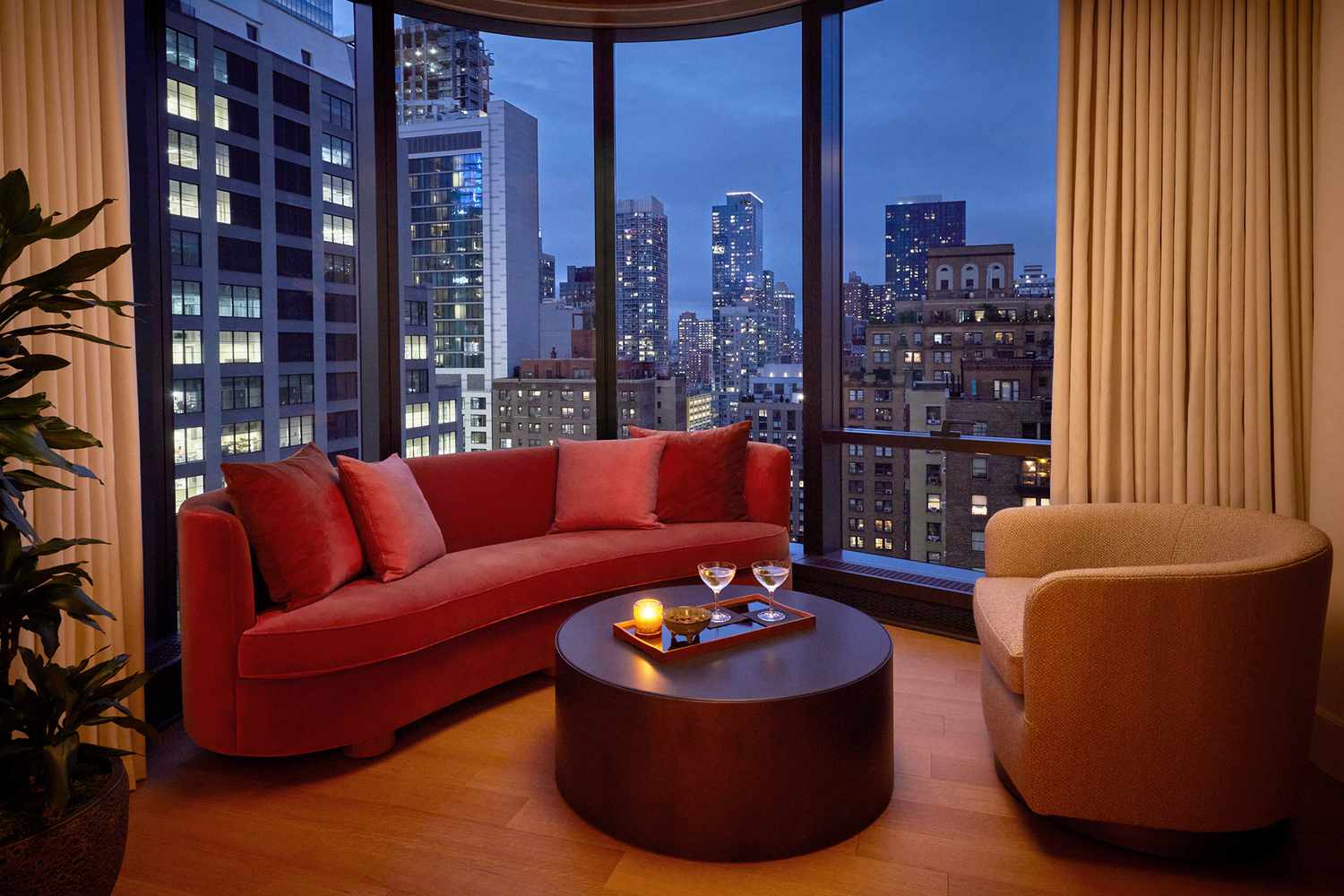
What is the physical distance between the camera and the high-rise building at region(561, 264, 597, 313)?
441cm

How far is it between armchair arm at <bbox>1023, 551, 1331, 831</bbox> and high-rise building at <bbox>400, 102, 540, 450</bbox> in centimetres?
303

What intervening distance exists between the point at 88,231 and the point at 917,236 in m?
3.26

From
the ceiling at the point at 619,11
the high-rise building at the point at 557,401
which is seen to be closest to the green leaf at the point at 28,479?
the high-rise building at the point at 557,401

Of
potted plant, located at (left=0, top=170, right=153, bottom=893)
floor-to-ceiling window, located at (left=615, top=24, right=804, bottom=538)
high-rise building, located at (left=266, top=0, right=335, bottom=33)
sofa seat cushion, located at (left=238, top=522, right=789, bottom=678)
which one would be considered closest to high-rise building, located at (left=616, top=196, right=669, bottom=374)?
floor-to-ceiling window, located at (left=615, top=24, right=804, bottom=538)

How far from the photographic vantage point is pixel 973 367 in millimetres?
3785

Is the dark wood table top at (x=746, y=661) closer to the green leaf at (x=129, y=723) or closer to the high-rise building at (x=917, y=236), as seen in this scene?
the green leaf at (x=129, y=723)

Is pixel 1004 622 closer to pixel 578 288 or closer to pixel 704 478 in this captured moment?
pixel 704 478

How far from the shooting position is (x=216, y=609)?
237 cm

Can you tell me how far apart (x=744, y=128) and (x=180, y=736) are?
3.68m

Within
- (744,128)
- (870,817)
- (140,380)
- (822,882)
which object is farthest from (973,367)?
(140,380)

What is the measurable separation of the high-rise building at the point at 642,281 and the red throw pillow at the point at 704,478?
0.76 metres

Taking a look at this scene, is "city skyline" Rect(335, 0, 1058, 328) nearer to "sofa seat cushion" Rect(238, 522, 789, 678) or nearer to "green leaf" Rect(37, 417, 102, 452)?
"sofa seat cushion" Rect(238, 522, 789, 678)

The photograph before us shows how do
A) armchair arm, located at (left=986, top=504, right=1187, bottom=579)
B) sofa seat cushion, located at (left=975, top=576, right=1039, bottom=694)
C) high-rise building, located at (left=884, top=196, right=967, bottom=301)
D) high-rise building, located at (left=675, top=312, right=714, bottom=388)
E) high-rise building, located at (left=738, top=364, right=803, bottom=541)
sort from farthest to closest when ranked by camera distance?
high-rise building, located at (left=675, top=312, right=714, bottom=388)
high-rise building, located at (left=738, top=364, right=803, bottom=541)
high-rise building, located at (left=884, top=196, right=967, bottom=301)
armchair arm, located at (left=986, top=504, right=1187, bottom=579)
sofa seat cushion, located at (left=975, top=576, right=1039, bottom=694)

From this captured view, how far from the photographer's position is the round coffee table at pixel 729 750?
1.98 metres
